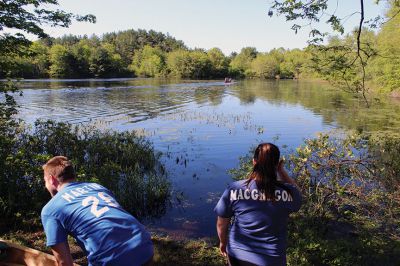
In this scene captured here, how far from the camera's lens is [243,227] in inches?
130

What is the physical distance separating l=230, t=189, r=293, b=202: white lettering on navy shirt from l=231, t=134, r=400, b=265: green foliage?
3.31 meters

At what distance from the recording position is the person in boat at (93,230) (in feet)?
9.49

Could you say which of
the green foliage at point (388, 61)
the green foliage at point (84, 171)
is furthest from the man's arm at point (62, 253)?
the green foliage at point (388, 61)

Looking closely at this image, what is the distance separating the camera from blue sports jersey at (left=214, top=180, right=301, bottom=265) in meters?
3.21

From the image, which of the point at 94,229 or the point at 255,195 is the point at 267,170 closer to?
the point at 255,195

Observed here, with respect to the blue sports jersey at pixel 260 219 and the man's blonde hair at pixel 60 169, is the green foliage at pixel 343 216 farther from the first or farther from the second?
the man's blonde hair at pixel 60 169

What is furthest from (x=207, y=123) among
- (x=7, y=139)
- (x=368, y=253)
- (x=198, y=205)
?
(x=368, y=253)

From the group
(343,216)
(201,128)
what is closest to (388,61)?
(201,128)

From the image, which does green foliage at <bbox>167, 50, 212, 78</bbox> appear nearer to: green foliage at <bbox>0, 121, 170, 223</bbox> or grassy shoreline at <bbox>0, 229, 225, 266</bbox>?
green foliage at <bbox>0, 121, 170, 223</bbox>

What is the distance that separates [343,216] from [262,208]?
6.55 m

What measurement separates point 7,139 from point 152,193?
14.0ft

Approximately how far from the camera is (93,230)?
2896 mm

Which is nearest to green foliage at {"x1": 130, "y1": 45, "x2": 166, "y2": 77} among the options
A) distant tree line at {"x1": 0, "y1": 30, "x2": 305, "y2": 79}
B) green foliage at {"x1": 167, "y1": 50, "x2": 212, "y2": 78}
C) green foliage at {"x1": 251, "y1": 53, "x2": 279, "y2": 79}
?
distant tree line at {"x1": 0, "y1": 30, "x2": 305, "y2": 79}

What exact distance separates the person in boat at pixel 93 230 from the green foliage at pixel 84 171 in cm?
471
